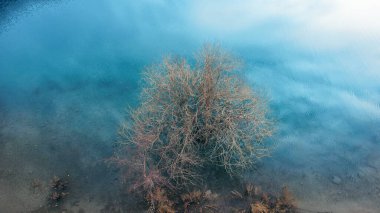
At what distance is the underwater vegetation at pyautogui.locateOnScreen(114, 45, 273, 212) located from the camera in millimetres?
25109

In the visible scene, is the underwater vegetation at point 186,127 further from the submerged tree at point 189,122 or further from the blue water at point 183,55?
the blue water at point 183,55

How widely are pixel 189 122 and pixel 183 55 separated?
1689 centimetres

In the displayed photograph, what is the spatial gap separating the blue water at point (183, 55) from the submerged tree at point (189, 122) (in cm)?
360

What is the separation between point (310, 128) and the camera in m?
33.0

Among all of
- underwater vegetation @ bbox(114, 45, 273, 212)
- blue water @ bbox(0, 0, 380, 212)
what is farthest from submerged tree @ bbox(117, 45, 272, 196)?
blue water @ bbox(0, 0, 380, 212)

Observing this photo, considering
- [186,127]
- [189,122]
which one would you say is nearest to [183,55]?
[186,127]

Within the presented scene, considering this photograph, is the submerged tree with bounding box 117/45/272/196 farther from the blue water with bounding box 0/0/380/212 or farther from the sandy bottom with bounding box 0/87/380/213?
the blue water with bounding box 0/0/380/212

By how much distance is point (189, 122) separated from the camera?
2452 centimetres

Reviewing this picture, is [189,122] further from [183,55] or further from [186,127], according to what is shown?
[183,55]

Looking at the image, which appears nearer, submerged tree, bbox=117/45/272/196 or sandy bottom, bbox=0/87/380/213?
submerged tree, bbox=117/45/272/196

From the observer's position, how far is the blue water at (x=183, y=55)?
2781 cm

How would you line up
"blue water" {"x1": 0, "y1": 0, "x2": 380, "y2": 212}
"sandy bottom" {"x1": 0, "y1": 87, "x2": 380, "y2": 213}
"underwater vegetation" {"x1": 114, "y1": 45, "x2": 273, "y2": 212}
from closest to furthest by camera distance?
1. "underwater vegetation" {"x1": 114, "y1": 45, "x2": 273, "y2": 212}
2. "sandy bottom" {"x1": 0, "y1": 87, "x2": 380, "y2": 213}
3. "blue water" {"x1": 0, "y1": 0, "x2": 380, "y2": 212}

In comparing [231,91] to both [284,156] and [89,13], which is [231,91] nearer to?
[284,156]

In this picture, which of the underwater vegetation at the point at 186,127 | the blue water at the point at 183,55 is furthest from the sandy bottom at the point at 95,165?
the underwater vegetation at the point at 186,127
